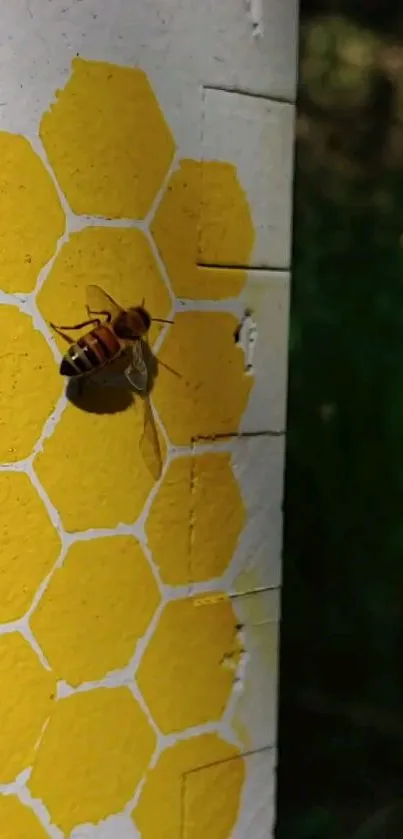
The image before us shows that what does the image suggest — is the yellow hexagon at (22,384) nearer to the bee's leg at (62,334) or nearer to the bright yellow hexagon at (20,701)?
the bee's leg at (62,334)

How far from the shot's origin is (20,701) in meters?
0.81

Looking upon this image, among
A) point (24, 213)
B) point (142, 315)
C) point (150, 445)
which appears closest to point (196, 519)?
point (150, 445)

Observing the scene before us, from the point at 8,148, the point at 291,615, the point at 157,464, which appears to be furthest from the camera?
the point at 291,615

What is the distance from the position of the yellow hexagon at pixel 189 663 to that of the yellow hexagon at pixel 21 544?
5.5 inches

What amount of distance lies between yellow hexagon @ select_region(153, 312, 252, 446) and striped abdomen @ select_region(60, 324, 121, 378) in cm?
9

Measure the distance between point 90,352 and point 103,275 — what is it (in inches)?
3.0

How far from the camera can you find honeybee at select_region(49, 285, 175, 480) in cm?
79

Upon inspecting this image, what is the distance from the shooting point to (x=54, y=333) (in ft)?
2.61

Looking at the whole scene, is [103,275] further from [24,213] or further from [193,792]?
[193,792]

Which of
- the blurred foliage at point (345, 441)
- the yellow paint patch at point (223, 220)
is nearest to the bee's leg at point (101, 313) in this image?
the yellow paint patch at point (223, 220)

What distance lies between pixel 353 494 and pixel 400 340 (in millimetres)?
150

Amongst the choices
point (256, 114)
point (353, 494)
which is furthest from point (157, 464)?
point (256, 114)

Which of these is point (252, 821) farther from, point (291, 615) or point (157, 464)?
point (157, 464)

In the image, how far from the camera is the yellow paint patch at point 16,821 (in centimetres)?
81
